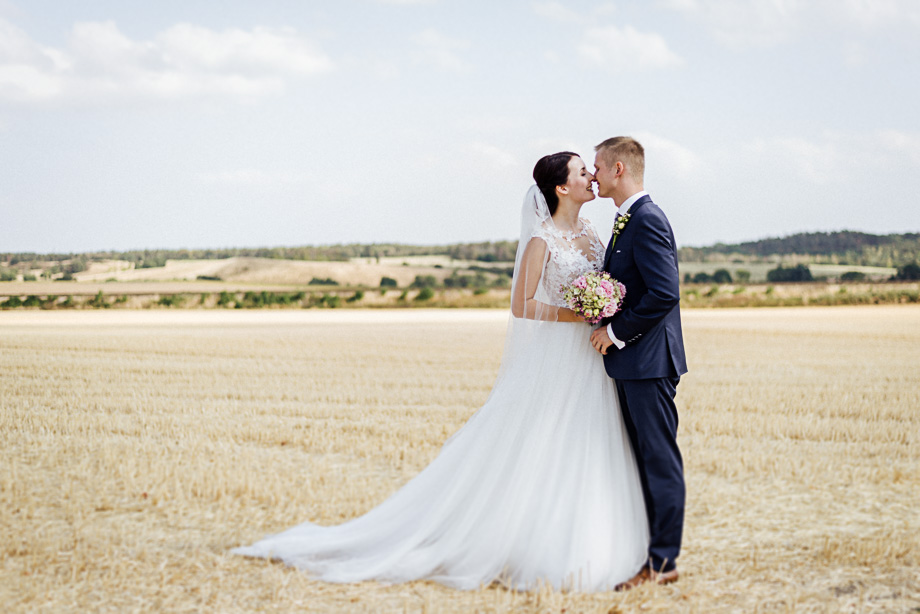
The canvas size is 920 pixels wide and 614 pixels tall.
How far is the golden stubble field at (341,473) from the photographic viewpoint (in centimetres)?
512

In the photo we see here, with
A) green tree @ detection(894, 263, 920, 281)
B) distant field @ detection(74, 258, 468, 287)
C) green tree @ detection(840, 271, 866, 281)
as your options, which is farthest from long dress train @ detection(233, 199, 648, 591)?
green tree @ detection(840, 271, 866, 281)

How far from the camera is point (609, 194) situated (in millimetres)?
5059

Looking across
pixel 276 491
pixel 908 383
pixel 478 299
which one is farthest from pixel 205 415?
pixel 478 299

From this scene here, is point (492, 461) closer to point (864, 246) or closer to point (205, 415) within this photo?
point (205, 415)

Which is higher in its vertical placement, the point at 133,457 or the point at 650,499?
the point at 650,499

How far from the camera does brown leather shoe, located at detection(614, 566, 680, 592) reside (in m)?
4.95

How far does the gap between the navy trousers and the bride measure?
0.15 m

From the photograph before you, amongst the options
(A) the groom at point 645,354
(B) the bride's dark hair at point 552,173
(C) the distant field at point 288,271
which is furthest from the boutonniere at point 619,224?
(C) the distant field at point 288,271

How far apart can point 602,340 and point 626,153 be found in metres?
1.20

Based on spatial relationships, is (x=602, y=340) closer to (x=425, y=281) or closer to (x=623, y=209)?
(x=623, y=209)

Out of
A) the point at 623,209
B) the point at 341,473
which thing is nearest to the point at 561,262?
the point at 623,209

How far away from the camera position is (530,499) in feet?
16.9

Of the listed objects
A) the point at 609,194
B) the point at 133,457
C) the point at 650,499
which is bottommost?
the point at 133,457

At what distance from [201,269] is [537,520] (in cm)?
4529
